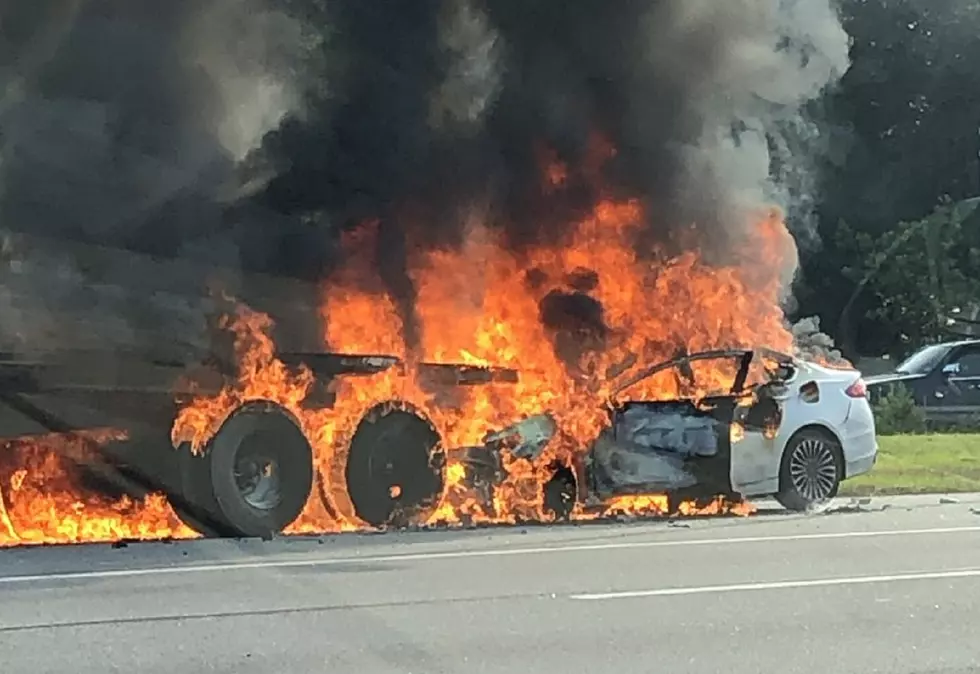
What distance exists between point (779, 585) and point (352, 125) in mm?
7728

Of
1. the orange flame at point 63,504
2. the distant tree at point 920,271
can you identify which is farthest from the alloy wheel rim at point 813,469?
the distant tree at point 920,271

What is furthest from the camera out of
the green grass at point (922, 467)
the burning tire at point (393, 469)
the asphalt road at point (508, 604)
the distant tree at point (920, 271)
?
the distant tree at point (920, 271)

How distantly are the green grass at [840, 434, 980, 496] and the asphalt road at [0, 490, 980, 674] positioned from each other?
350 centimetres

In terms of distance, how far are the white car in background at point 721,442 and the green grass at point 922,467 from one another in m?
1.70

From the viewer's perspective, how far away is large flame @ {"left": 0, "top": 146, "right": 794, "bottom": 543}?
12.2 metres

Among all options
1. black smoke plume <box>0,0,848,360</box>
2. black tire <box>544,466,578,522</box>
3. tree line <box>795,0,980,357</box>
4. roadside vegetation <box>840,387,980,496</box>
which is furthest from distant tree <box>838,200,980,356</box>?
black tire <box>544,466,578,522</box>

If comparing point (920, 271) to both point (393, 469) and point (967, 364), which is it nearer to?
point (967, 364)

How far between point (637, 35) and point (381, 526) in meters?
6.58

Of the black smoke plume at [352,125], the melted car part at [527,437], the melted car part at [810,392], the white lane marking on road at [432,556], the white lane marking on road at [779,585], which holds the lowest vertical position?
the white lane marking on road at [779,585]

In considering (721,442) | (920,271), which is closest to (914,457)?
(721,442)

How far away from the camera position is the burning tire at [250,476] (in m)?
12.0

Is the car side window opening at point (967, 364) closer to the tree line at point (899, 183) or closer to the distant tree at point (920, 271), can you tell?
the distant tree at point (920, 271)

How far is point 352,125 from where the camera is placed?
15453 mm

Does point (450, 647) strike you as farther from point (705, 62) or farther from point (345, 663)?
point (705, 62)
